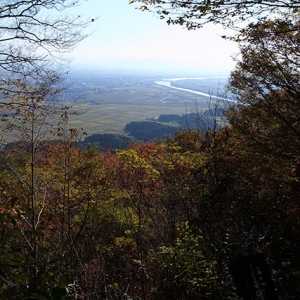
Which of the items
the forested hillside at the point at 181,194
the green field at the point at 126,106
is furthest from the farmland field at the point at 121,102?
the forested hillside at the point at 181,194

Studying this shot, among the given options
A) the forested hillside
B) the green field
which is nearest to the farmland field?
the green field

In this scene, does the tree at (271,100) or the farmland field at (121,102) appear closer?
the tree at (271,100)

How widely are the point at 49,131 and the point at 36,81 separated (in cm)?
116

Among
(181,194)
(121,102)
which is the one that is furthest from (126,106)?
(181,194)

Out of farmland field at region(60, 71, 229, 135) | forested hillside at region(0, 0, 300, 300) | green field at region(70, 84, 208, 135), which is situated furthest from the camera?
green field at region(70, 84, 208, 135)

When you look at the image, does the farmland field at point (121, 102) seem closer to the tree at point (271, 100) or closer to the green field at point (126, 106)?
the green field at point (126, 106)

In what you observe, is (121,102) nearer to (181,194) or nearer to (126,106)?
(126,106)

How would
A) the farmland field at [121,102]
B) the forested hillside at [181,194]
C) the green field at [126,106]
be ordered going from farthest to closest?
the green field at [126,106] < the farmland field at [121,102] < the forested hillside at [181,194]

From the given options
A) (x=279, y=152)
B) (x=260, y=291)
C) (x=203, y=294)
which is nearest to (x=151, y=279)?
(x=203, y=294)

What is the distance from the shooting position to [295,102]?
286 inches

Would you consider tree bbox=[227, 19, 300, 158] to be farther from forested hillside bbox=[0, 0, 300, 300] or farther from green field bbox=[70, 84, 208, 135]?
green field bbox=[70, 84, 208, 135]

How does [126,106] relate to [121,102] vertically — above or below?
below

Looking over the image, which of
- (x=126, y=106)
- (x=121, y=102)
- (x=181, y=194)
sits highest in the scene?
(x=121, y=102)

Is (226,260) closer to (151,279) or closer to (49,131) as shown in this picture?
(151,279)
